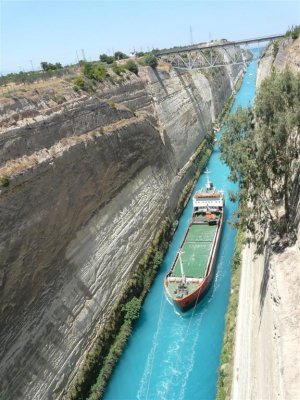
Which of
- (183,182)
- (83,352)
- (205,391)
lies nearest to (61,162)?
(83,352)

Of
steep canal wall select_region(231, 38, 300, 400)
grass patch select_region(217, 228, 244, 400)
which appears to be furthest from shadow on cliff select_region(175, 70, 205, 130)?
steep canal wall select_region(231, 38, 300, 400)

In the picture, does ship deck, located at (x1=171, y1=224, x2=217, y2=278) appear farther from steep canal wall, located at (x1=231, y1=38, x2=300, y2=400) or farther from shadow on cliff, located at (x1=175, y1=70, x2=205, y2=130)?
shadow on cliff, located at (x1=175, y1=70, x2=205, y2=130)

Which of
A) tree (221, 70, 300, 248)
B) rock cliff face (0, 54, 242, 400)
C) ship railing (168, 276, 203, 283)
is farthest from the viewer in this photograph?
ship railing (168, 276, 203, 283)

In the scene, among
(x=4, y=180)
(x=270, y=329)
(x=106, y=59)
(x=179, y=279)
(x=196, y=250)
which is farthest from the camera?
(x=106, y=59)

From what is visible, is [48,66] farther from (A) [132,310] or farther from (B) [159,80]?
(A) [132,310]

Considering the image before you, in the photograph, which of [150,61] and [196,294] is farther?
[150,61]

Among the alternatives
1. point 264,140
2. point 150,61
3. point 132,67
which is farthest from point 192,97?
point 264,140

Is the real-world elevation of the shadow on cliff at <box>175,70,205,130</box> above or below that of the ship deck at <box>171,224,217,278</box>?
above
